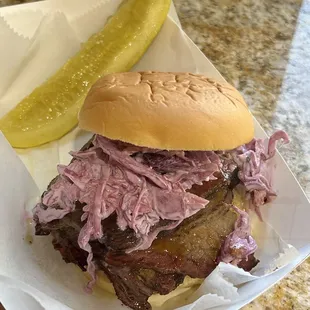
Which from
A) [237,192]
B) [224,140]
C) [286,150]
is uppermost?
[224,140]

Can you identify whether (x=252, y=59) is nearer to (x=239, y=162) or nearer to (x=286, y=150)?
(x=286, y=150)

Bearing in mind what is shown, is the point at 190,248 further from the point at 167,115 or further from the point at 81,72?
the point at 81,72

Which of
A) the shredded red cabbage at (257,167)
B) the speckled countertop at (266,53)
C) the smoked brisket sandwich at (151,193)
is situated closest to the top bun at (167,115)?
the smoked brisket sandwich at (151,193)

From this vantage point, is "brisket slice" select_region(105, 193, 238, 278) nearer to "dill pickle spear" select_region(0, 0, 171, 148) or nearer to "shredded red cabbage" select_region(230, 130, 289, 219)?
"shredded red cabbage" select_region(230, 130, 289, 219)

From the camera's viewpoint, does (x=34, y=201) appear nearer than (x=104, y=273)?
No

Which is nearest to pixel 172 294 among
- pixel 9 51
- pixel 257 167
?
pixel 257 167

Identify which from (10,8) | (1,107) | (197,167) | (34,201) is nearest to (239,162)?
(197,167)
